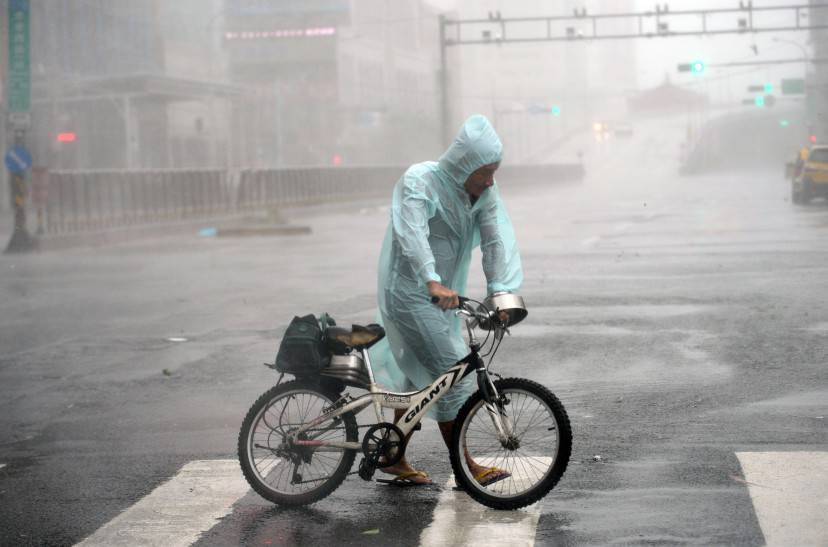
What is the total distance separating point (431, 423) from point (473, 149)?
2477mm

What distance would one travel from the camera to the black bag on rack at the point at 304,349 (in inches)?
230

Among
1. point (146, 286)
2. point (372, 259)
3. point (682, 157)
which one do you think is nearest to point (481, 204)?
point (146, 286)

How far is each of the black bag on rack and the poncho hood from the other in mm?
959

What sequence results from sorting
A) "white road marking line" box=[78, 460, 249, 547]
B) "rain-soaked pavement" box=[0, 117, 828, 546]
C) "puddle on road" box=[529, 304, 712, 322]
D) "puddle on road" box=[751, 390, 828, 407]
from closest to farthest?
1. "white road marking line" box=[78, 460, 249, 547]
2. "rain-soaked pavement" box=[0, 117, 828, 546]
3. "puddle on road" box=[751, 390, 828, 407]
4. "puddle on road" box=[529, 304, 712, 322]

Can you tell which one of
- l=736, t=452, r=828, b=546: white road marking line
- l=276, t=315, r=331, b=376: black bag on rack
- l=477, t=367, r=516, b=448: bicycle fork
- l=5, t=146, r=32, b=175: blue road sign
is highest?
l=5, t=146, r=32, b=175: blue road sign

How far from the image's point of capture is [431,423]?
7852 millimetres

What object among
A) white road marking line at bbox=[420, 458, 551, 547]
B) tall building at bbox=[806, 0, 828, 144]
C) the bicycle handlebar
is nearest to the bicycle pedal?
white road marking line at bbox=[420, 458, 551, 547]

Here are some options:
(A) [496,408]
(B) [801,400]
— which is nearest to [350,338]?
A: (A) [496,408]

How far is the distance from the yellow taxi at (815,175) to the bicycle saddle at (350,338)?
3240 centimetres

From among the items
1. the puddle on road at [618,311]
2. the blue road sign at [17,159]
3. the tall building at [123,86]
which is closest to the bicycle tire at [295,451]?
the puddle on road at [618,311]

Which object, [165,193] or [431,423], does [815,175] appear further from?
[431,423]

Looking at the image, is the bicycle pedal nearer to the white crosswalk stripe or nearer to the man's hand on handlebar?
the white crosswalk stripe

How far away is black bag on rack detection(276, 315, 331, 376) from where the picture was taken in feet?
19.2

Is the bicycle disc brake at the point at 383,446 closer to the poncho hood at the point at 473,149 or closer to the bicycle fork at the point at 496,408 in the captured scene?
the bicycle fork at the point at 496,408
